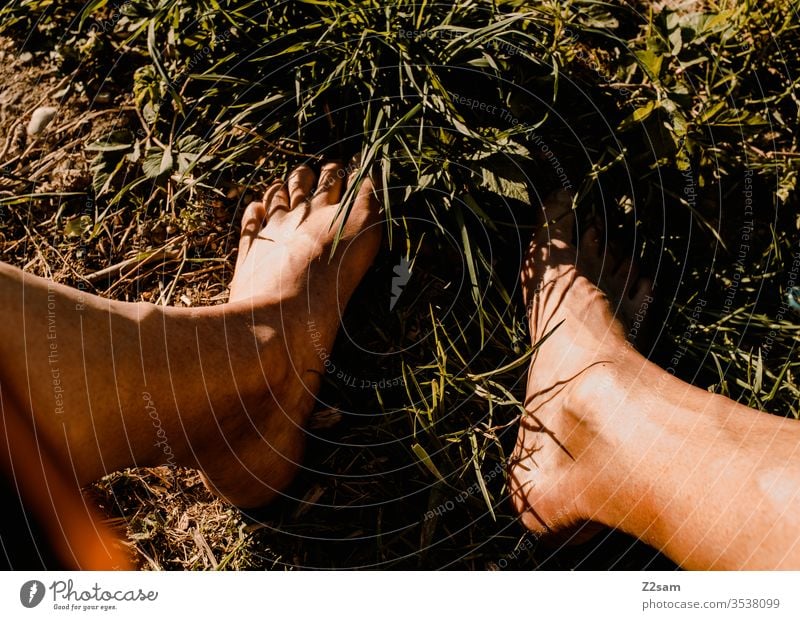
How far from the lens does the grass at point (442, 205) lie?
3.74 ft

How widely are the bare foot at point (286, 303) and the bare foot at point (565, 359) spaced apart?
12.8 inches

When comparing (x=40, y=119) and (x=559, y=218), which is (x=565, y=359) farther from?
(x=40, y=119)

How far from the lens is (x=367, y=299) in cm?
127

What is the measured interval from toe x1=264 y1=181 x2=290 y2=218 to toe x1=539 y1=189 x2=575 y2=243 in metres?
0.48

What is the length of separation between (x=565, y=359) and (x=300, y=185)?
1.88 ft

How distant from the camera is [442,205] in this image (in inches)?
45.4

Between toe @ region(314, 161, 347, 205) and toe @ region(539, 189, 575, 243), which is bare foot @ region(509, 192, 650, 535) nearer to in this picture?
toe @ region(539, 189, 575, 243)

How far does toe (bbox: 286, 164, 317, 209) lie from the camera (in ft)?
4.11

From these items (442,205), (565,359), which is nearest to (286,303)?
A: (442,205)

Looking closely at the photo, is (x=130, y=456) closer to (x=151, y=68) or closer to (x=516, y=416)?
(x=516, y=416)

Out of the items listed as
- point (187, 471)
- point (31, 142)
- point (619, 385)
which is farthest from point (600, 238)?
point (31, 142)
